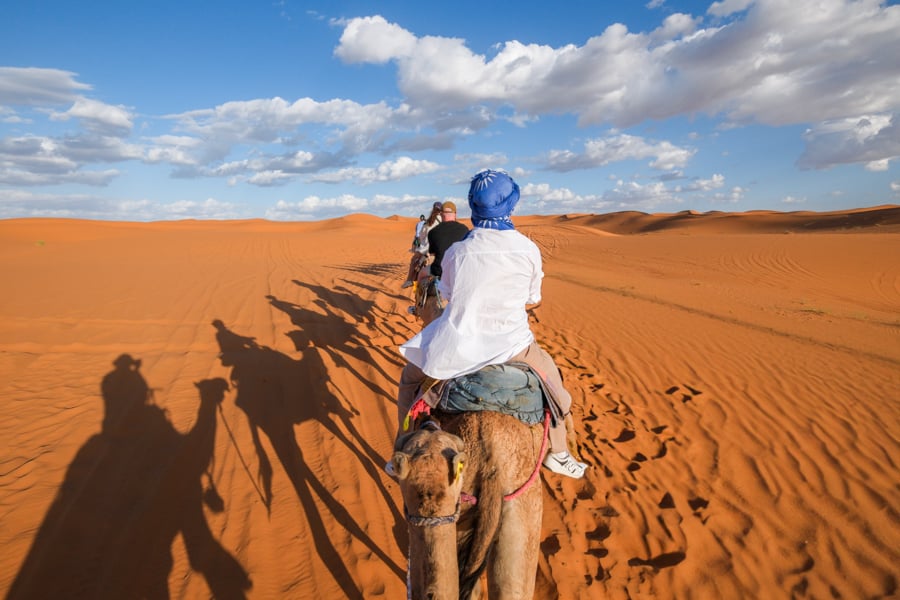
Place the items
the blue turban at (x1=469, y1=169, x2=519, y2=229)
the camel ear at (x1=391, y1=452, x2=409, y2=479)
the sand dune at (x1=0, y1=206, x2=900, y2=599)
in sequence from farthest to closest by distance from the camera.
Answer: the sand dune at (x1=0, y1=206, x2=900, y2=599) < the blue turban at (x1=469, y1=169, x2=519, y2=229) < the camel ear at (x1=391, y1=452, x2=409, y2=479)

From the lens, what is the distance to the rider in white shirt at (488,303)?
251 cm

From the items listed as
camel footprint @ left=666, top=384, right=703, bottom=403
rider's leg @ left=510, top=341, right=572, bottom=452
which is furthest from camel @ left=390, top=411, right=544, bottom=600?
camel footprint @ left=666, top=384, right=703, bottom=403

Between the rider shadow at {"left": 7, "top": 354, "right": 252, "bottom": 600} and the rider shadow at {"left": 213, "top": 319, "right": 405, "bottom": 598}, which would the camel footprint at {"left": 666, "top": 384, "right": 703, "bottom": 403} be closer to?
the rider shadow at {"left": 213, "top": 319, "right": 405, "bottom": 598}

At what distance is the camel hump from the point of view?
2426mm

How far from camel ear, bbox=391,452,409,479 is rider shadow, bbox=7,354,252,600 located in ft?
8.95

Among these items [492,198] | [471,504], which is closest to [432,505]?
[471,504]

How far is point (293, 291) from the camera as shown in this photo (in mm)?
13406

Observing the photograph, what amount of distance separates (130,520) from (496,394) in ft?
12.4

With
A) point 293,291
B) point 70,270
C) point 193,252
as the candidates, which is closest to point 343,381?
point 293,291

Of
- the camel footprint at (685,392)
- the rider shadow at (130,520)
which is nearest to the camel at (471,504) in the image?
the rider shadow at (130,520)

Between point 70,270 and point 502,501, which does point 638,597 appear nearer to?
point 502,501

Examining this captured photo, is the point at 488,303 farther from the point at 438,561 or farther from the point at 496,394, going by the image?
the point at 438,561

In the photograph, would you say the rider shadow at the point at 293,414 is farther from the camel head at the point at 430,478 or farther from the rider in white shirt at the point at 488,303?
the camel head at the point at 430,478

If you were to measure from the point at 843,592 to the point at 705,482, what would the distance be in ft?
4.53
